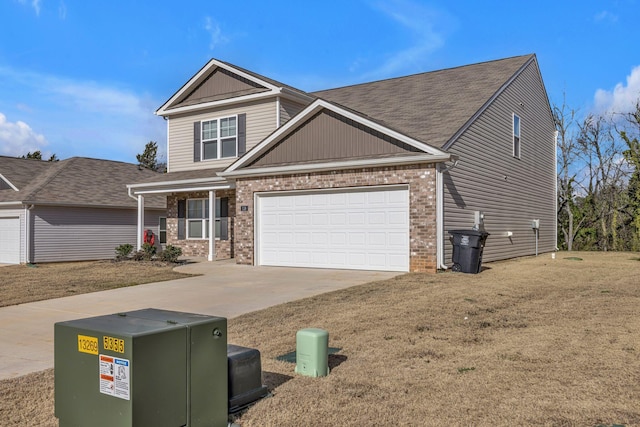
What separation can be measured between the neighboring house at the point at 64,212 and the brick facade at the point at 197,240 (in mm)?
3158

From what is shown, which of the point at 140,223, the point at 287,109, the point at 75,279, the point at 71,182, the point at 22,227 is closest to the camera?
the point at 75,279

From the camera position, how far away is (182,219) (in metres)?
21.6

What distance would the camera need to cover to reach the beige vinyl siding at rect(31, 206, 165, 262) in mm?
21516

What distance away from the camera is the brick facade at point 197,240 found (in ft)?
66.0

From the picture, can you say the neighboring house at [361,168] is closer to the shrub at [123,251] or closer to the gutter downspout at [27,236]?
the shrub at [123,251]

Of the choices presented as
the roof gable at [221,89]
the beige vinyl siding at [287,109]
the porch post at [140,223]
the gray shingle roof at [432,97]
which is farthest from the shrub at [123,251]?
the gray shingle roof at [432,97]

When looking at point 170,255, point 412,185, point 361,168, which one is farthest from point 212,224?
point 412,185

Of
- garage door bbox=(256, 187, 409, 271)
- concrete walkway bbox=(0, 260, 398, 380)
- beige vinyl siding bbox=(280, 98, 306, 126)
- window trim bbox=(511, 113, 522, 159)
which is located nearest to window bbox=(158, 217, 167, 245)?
beige vinyl siding bbox=(280, 98, 306, 126)

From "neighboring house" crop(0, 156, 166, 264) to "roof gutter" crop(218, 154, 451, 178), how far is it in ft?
29.2

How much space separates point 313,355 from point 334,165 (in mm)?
9670

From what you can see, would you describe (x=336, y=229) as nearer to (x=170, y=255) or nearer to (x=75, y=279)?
(x=170, y=255)

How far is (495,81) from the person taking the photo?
18.1 metres

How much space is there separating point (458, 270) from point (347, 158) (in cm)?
417

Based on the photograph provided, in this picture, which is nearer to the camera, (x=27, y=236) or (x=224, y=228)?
(x=224, y=228)
